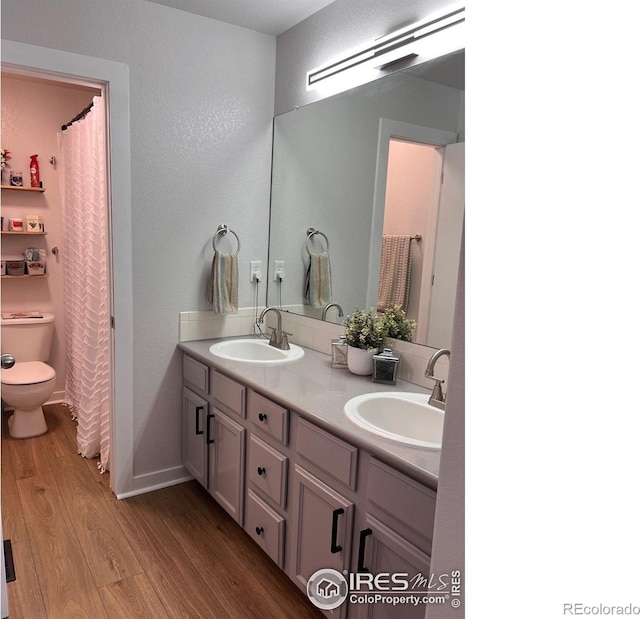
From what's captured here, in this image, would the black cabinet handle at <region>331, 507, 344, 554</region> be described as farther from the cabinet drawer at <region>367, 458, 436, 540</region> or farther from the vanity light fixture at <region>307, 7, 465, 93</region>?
the vanity light fixture at <region>307, 7, 465, 93</region>

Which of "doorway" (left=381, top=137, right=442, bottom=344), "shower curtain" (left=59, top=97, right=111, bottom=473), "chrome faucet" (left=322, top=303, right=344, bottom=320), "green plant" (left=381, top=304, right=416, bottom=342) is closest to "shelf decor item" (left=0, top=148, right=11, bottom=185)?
"shower curtain" (left=59, top=97, right=111, bottom=473)

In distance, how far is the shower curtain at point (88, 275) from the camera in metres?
2.57

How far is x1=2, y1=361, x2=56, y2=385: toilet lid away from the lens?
119 inches

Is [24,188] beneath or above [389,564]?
above

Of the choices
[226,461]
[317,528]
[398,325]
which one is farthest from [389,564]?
[226,461]

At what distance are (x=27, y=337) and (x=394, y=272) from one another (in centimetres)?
271

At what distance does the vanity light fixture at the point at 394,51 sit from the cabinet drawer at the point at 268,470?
5.30 ft

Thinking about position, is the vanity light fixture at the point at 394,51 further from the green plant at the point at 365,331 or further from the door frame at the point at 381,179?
the green plant at the point at 365,331

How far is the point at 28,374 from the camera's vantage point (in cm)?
315

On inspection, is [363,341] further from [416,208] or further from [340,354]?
[416,208]

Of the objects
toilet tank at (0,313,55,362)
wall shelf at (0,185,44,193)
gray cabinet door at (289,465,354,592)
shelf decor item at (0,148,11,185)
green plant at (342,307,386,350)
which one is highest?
shelf decor item at (0,148,11,185)
